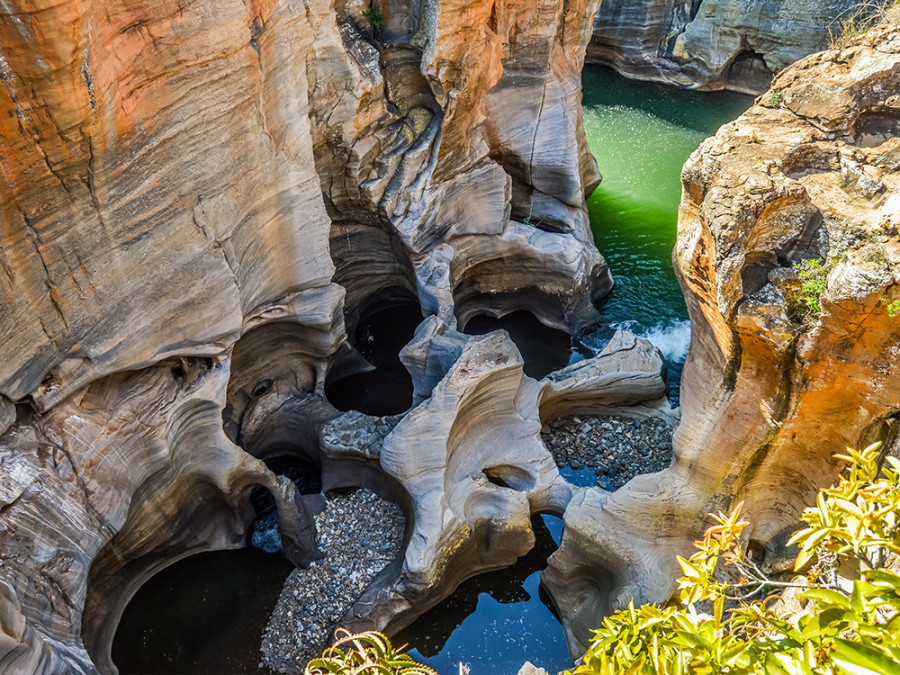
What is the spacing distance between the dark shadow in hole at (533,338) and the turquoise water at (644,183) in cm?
126

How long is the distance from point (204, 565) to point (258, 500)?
3.70 ft

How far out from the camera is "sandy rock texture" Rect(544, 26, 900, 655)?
5621mm

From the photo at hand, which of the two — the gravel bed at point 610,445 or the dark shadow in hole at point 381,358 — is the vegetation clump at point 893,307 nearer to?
the gravel bed at point 610,445

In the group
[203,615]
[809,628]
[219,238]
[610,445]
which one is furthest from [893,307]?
[203,615]

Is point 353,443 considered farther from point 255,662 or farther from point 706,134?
point 706,134

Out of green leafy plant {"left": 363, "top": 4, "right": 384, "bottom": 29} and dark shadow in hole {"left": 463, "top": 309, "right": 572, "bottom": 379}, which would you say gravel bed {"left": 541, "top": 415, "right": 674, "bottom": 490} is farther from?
green leafy plant {"left": 363, "top": 4, "right": 384, "bottom": 29}

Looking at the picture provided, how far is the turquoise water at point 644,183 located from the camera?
42.1 ft

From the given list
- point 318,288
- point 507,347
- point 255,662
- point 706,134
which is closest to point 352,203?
point 318,288

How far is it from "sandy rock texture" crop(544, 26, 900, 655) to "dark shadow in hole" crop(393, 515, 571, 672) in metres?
1.24

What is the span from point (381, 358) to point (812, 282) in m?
7.40

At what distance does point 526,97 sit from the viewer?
12.0m

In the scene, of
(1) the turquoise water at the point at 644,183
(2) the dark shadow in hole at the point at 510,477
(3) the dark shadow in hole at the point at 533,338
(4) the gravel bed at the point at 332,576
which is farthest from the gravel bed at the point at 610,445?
(4) the gravel bed at the point at 332,576

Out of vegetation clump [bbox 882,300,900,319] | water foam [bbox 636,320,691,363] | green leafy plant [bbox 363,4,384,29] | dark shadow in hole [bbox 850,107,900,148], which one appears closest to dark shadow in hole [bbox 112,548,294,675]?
vegetation clump [bbox 882,300,900,319]

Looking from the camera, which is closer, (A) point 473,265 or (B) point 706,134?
(A) point 473,265
